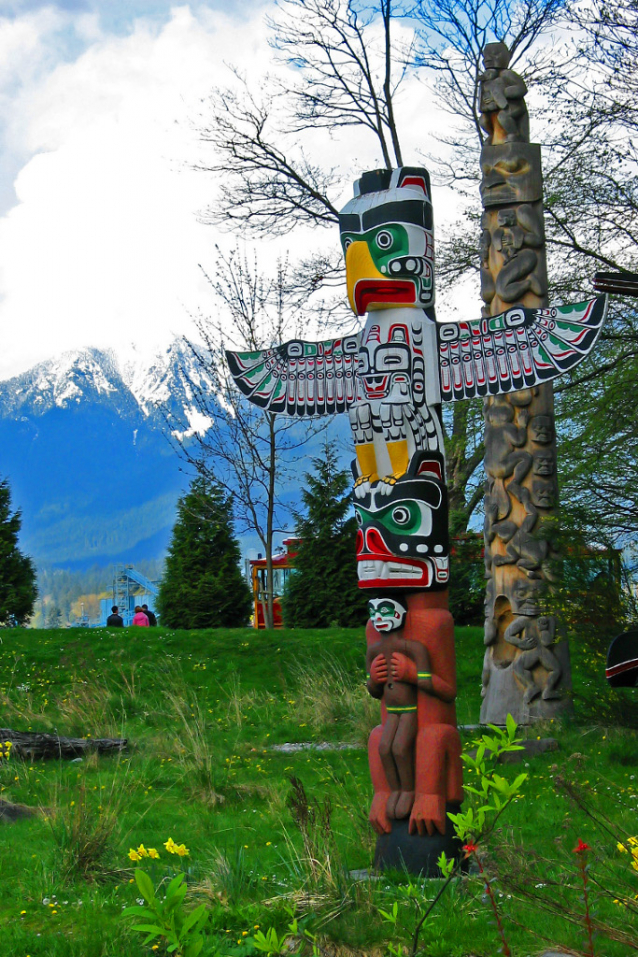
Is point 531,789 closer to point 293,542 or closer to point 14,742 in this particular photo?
point 14,742

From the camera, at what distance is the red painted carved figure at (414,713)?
20.0 feet

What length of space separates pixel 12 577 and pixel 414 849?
60.5ft

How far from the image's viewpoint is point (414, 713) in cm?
626

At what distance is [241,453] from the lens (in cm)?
2136

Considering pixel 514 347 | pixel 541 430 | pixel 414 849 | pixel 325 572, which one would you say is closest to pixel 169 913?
pixel 414 849

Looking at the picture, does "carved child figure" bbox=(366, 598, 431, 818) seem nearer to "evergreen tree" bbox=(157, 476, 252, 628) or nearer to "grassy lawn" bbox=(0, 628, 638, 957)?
"grassy lawn" bbox=(0, 628, 638, 957)

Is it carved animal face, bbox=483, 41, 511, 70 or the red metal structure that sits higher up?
carved animal face, bbox=483, 41, 511, 70

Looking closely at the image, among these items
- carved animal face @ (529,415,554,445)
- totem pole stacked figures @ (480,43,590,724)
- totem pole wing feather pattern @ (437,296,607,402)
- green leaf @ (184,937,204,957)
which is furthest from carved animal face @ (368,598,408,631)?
carved animal face @ (529,415,554,445)

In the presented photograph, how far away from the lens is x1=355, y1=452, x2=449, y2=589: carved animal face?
6363 mm

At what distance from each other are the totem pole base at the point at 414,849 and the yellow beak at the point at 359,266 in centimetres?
351

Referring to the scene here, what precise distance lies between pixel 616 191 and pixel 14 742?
1068 centimetres

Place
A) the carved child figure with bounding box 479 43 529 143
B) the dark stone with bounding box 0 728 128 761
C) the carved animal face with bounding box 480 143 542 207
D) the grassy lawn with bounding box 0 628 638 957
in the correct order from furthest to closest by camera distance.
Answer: the carved child figure with bounding box 479 43 529 143
the carved animal face with bounding box 480 143 542 207
the dark stone with bounding box 0 728 128 761
the grassy lawn with bounding box 0 628 638 957

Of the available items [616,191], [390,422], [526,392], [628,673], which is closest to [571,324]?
[390,422]

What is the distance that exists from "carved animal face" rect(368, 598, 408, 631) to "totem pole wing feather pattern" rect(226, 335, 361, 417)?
5.00 feet
